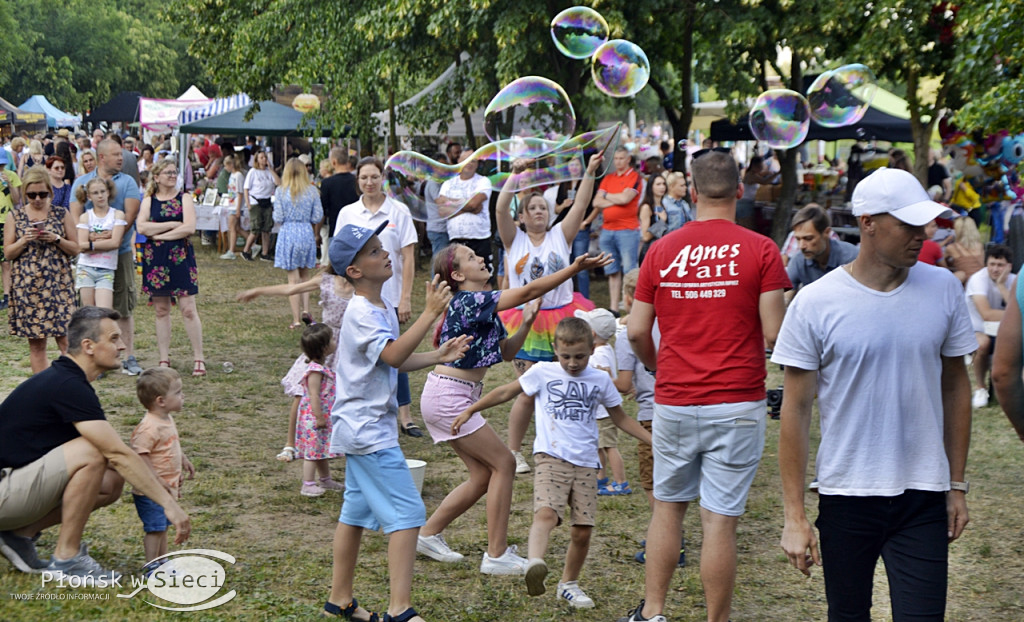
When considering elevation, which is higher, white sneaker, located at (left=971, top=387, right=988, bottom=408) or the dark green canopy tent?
the dark green canopy tent

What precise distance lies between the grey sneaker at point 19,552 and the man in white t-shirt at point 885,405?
3.52 metres

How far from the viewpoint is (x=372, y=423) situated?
4.59m

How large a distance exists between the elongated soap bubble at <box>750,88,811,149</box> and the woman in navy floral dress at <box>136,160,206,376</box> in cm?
474

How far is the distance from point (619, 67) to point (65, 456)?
4.87m

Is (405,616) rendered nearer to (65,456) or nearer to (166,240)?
(65,456)

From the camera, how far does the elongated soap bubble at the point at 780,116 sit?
323 inches

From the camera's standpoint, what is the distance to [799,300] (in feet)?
11.5

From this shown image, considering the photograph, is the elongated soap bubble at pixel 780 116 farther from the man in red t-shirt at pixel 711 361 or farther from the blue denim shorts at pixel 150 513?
the blue denim shorts at pixel 150 513

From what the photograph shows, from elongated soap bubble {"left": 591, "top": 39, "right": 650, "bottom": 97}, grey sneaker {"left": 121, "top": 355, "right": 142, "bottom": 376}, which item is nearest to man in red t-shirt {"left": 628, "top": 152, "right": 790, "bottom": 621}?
elongated soap bubble {"left": 591, "top": 39, "right": 650, "bottom": 97}

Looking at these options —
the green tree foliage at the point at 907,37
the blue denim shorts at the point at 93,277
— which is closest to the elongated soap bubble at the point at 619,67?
the blue denim shorts at the point at 93,277

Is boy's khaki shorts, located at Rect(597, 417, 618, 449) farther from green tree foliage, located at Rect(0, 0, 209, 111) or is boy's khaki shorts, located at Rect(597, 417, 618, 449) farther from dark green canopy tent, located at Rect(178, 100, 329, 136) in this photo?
green tree foliage, located at Rect(0, 0, 209, 111)

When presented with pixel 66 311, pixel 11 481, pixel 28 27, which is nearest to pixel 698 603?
pixel 11 481

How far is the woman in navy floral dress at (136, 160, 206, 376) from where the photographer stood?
9508 millimetres

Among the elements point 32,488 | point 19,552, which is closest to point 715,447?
point 32,488
